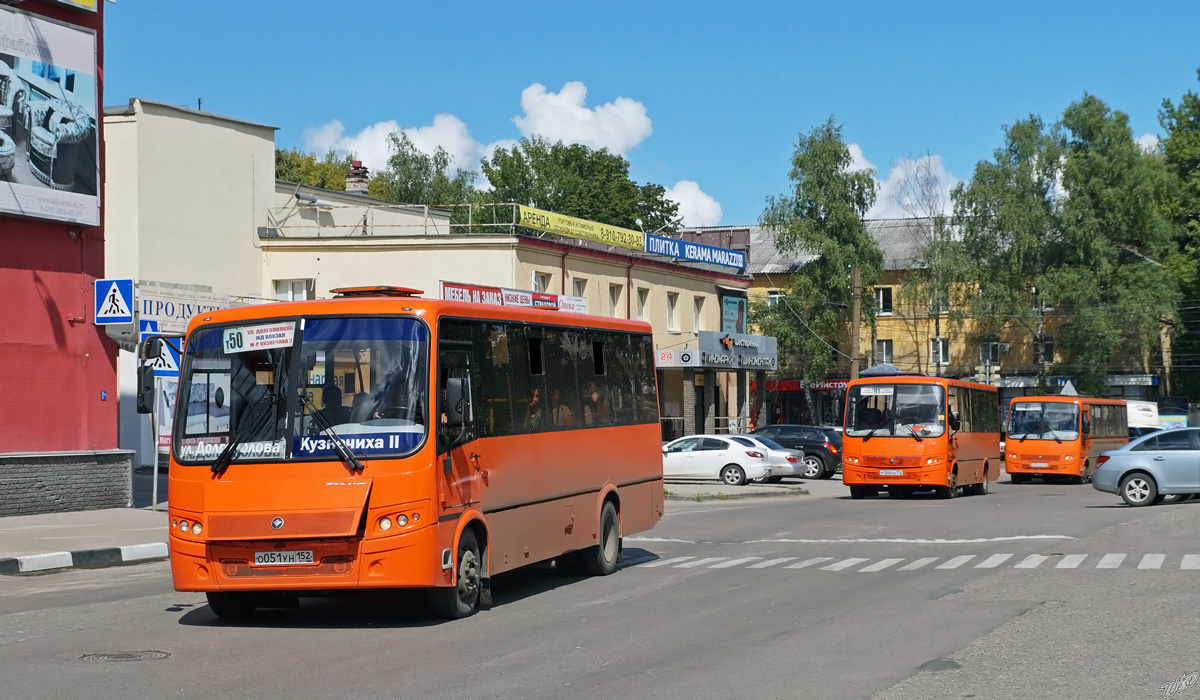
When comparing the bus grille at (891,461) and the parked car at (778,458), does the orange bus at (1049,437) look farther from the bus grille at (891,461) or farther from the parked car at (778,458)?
the bus grille at (891,461)

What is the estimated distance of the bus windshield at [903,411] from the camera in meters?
30.0

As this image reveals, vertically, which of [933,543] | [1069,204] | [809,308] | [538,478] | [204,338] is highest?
[1069,204]

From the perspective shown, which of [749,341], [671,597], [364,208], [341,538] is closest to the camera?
[341,538]

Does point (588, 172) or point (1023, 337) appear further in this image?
point (588, 172)

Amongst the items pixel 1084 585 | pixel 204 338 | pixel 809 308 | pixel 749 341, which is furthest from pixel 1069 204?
pixel 204 338

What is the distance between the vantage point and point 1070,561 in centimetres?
1525

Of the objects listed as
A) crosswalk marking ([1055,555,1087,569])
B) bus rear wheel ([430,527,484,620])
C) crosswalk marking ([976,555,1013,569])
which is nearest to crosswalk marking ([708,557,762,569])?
crosswalk marking ([976,555,1013,569])

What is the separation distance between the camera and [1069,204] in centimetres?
6588

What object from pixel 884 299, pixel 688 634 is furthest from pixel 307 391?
pixel 884 299

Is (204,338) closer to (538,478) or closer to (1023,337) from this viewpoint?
(538,478)

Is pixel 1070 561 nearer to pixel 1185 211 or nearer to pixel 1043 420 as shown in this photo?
pixel 1043 420

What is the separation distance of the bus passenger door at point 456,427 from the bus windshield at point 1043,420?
107ft

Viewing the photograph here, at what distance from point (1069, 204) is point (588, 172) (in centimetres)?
2753

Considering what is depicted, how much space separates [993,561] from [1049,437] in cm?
2665
